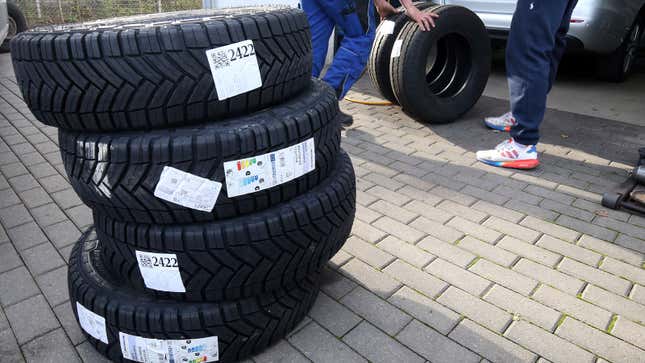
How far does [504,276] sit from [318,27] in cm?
273

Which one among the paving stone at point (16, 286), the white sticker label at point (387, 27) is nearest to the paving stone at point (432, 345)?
the paving stone at point (16, 286)

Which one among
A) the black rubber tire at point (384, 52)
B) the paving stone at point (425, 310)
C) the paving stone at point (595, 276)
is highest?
the black rubber tire at point (384, 52)

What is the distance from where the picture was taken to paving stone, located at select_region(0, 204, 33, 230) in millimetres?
2936

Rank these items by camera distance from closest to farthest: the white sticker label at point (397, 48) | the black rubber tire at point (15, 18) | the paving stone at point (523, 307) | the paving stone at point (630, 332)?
the paving stone at point (630, 332) < the paving stone at point (523, 307) < the white sticker label at point (397, 48) < the black rubber tire at point (15, 18)

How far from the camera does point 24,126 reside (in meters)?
4.59

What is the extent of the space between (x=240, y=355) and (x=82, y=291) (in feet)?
2.24

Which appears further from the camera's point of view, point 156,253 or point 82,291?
point 82,291

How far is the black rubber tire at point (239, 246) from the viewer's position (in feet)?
5.45

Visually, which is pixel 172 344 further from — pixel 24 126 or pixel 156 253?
pixel 24 126

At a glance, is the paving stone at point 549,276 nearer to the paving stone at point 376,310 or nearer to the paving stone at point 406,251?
the paving stone at point 406,251

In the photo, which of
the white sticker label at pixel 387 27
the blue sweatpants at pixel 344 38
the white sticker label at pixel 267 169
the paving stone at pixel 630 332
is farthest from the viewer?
the white sticker label at pixel 387 27

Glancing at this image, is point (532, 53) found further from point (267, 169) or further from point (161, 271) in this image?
point (161, 271)

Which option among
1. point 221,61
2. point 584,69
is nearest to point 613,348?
point 221,61

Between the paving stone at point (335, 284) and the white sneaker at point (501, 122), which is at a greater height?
the white sneaker at point (501, 122)
